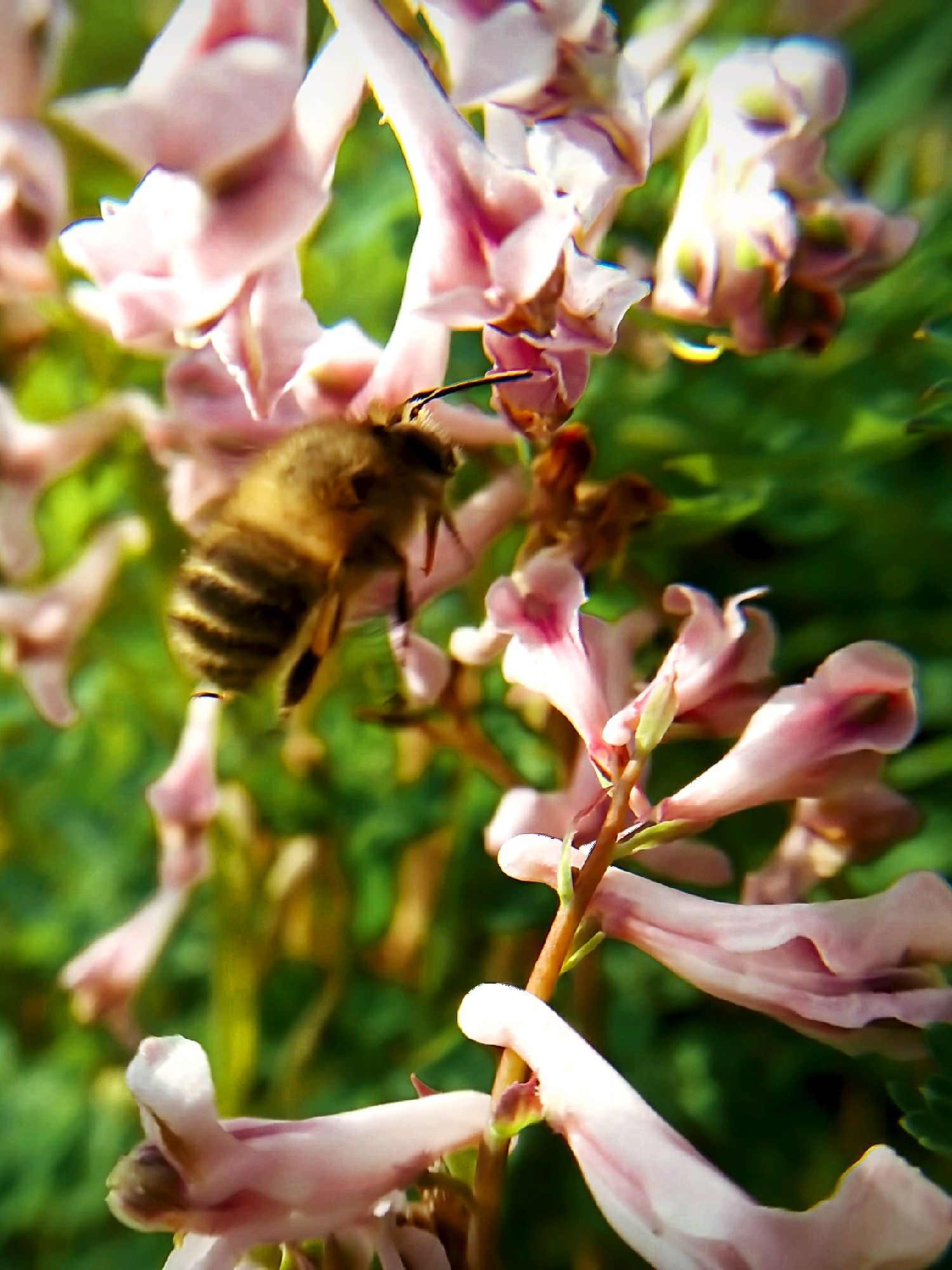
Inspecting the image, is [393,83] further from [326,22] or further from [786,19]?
[786,19]

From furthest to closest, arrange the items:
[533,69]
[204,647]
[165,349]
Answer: [165,349]
[204,647]
[533,69]

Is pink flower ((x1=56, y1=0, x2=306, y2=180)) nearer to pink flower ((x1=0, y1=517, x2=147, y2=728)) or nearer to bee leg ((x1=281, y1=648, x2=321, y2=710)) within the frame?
bee leg ((x1=281, y1=648, x2=321, y2=710))

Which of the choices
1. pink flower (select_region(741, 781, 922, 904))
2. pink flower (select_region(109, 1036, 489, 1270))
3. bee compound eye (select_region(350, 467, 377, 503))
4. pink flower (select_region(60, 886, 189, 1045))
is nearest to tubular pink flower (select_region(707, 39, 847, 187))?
bee compound eye (select_region(350, 467, 377, 503))

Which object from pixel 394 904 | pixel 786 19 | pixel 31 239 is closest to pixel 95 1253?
pixel 394 904

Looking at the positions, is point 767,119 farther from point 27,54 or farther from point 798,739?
point 27,54

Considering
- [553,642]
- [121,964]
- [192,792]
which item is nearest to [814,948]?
[553,642]

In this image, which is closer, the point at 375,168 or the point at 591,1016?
the point at 591,1016
